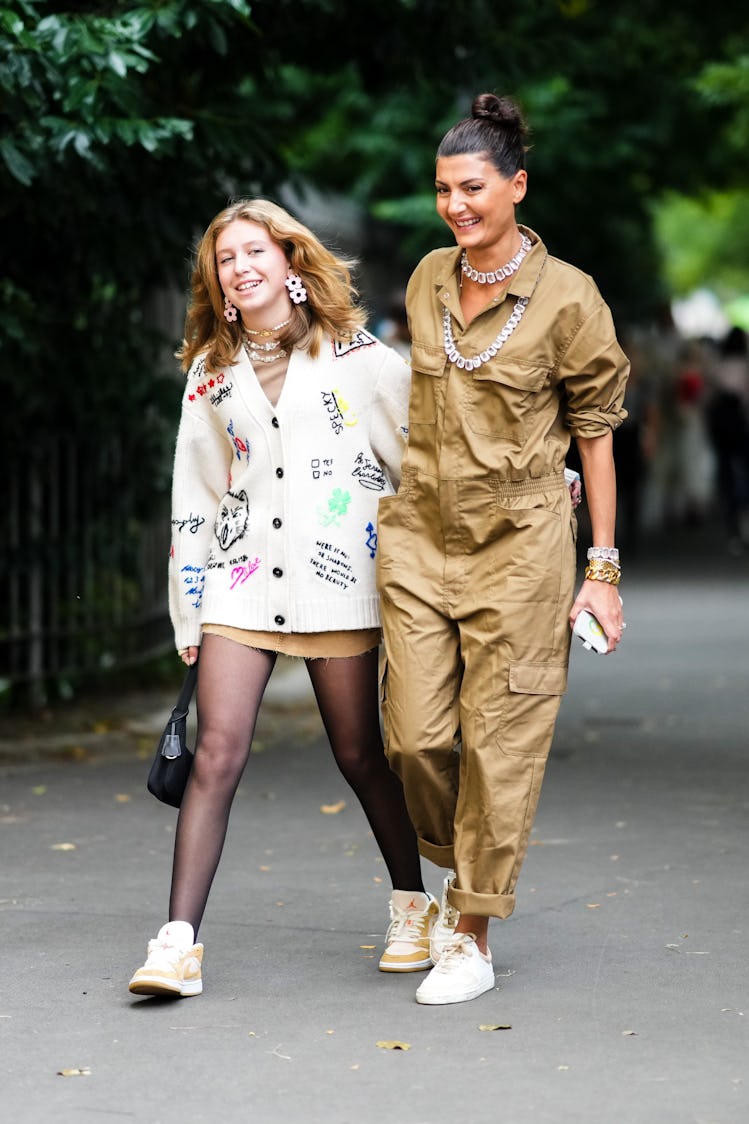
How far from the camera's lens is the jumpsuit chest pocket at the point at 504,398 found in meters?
4.46

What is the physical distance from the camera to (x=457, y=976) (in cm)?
459

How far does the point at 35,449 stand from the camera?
9047 mm

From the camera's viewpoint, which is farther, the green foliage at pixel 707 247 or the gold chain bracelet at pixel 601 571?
the green foliage at pixel 707 247

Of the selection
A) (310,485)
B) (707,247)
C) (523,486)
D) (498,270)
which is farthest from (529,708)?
(707,247)

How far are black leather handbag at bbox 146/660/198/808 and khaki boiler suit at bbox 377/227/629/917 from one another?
0.50 metres

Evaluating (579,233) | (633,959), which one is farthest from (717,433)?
(633,959)

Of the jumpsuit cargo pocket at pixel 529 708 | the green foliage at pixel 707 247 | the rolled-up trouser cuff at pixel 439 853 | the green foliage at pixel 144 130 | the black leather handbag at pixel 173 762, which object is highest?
the green foliage at pixel 707 247

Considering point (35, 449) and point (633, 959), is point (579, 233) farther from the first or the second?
point (633, 959)

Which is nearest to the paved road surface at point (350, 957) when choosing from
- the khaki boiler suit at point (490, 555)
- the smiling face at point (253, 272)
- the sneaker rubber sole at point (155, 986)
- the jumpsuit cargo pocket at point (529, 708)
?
the sneaker rubber sole at point (155, 986)

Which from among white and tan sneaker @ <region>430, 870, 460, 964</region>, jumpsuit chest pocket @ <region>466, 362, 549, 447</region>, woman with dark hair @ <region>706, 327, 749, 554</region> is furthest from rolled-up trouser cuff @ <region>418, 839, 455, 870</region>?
woman with dark hair @ <region>706, 327, 749, 554</region>

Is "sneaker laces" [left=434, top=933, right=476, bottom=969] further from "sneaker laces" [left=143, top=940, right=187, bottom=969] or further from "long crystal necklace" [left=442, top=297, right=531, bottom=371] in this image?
"long crystal necklace" [left=442, top=297, right=531, bottom=371]

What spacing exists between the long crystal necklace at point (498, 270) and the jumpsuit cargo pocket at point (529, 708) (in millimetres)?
887

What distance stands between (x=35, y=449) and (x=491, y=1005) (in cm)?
507

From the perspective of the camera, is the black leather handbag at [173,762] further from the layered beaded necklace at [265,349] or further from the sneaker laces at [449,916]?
the layered beaded necklace at [265,349]
